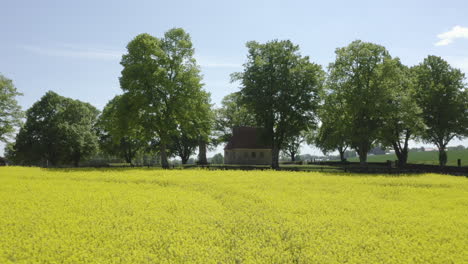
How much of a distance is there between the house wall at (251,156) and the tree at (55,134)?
2747 cm

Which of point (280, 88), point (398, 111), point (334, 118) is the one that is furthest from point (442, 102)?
point (280, 88)

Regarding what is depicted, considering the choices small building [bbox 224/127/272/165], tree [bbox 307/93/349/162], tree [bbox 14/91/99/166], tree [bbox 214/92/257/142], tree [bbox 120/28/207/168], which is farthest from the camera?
tree [bbox 214/92/257/142]

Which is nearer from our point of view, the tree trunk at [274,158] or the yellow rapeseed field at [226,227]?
the yellow rapeseed field at [226,227]

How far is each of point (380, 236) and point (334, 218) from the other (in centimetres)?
289

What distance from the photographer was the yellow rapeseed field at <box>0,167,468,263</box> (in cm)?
1032

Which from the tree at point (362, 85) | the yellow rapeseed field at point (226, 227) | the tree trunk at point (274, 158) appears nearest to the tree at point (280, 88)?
the tree trunk at point (274, 158)

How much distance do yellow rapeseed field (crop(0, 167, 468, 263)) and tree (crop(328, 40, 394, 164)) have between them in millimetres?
25825

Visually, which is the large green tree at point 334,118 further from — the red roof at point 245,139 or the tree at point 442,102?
the red roof at point 245,139

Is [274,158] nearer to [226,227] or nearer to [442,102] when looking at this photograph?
[442,102]

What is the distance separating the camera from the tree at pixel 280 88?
52719 millimetres

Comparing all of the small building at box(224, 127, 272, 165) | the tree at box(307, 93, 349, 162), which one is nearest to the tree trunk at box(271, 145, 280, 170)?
the tree at box(307, 93, 349, 162)

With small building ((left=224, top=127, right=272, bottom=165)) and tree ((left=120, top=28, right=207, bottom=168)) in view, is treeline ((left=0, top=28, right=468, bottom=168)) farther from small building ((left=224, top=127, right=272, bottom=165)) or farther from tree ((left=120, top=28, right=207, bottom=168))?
small building ((left=224, top=127, right=272, bottom=165))

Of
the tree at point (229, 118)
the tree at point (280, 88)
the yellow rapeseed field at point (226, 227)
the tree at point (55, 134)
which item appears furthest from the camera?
the tree at point (229, 118)

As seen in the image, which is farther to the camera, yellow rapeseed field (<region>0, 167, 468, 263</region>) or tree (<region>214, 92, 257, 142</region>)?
tree (<region>214, 92, 257, 142</region>)
